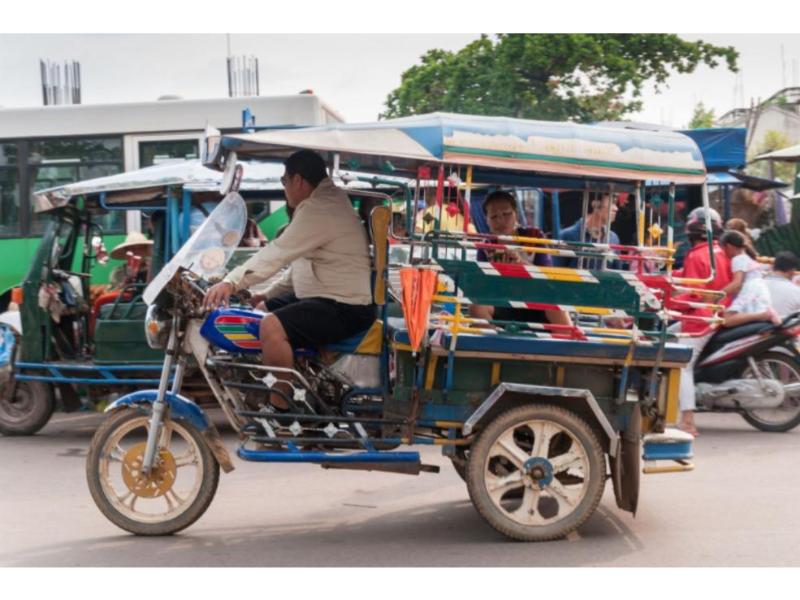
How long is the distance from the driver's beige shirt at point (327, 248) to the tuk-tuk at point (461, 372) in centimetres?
11

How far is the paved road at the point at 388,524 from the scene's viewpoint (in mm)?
4891

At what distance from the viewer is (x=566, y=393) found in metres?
5.12

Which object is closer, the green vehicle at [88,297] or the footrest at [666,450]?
the footrest at [666,450]

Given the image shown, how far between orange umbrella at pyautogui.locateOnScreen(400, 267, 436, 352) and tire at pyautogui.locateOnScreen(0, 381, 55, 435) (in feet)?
16.5

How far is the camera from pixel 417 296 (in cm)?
489

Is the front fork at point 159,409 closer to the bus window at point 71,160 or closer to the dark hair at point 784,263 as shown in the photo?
the dark hair at point 784,263

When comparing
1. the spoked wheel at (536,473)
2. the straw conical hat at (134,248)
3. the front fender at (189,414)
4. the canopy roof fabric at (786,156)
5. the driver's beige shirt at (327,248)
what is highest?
the canopy roof fabric at (786,156)

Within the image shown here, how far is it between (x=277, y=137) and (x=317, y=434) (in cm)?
144

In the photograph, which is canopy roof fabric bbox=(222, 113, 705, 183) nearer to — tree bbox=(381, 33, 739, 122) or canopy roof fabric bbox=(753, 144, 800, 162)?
canopy roof fabric bbox=(753, 144, 800, 162)

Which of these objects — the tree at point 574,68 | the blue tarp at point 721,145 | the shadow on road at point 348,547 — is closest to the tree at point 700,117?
the tree at point 574,68

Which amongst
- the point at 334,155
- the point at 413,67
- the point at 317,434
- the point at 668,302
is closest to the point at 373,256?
the point at 334,155

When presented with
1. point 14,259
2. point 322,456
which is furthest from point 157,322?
point 14,259

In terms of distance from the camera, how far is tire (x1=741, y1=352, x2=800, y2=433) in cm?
862

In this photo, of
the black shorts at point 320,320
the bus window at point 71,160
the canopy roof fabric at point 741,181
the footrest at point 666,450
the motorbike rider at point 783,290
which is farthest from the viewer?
the canopy roof fabric at point 741,181
